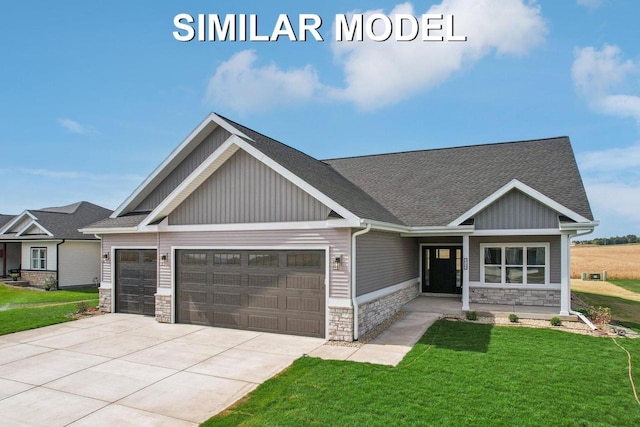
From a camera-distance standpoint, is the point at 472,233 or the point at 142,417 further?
the point at 472,233

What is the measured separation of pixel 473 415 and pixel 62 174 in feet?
103

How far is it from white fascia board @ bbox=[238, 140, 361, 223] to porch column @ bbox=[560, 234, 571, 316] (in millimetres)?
7023

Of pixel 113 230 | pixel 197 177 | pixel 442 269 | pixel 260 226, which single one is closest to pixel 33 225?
pixel 113 230

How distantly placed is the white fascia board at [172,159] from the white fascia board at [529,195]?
8.16 metres

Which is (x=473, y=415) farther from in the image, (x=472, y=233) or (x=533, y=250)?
(x=533, y=250)

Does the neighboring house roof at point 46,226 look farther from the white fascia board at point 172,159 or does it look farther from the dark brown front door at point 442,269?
the dark brown front door at point 442,269

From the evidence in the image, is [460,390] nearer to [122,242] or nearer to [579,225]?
[579,225]

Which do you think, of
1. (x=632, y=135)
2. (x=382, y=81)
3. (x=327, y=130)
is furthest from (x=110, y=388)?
(x=632, y=135)

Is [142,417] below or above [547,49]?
below

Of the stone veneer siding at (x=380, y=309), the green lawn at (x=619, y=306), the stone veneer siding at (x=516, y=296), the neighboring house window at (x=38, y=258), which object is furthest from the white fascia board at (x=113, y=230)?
the green lawn at (x=619, y=306)

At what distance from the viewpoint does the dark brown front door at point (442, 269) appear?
16.5 metres

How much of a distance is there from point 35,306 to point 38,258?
27.2 ft

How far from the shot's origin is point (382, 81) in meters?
15.6

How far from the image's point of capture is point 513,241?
13.8 m
